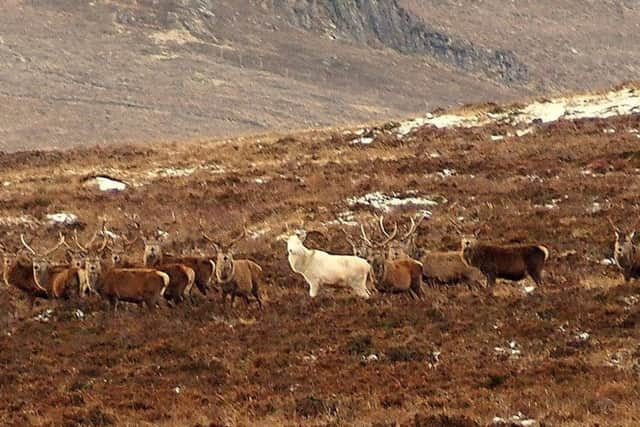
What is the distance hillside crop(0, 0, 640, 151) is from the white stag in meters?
78.0

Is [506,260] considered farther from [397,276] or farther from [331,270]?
[331,270]

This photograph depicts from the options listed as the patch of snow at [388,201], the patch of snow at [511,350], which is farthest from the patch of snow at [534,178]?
the patch of snow at [511,350]

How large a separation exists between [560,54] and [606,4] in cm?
2942

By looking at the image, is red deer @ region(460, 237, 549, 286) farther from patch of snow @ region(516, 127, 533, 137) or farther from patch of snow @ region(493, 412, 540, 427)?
patch of snow @ region(516, 127, 533, 137)

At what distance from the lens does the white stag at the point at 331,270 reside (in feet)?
64.9

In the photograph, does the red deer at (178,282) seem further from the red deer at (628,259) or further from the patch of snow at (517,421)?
the patch of snow at (517,421)

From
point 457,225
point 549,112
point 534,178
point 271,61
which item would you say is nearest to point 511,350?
point 457,225

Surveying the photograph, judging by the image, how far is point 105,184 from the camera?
36.8m

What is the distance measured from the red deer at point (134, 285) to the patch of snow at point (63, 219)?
1097 centimetres

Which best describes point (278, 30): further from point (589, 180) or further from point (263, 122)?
point (589, 180)

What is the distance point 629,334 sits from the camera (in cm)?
1568

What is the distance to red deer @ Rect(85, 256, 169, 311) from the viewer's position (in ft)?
63.8

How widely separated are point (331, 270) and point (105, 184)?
1816 cm

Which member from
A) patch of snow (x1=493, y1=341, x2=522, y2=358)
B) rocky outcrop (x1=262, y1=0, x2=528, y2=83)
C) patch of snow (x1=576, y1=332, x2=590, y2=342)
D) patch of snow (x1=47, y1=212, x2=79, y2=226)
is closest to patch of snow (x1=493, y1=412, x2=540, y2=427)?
patch of snow (x1=493, y1=341, x2=522, y2=358)
